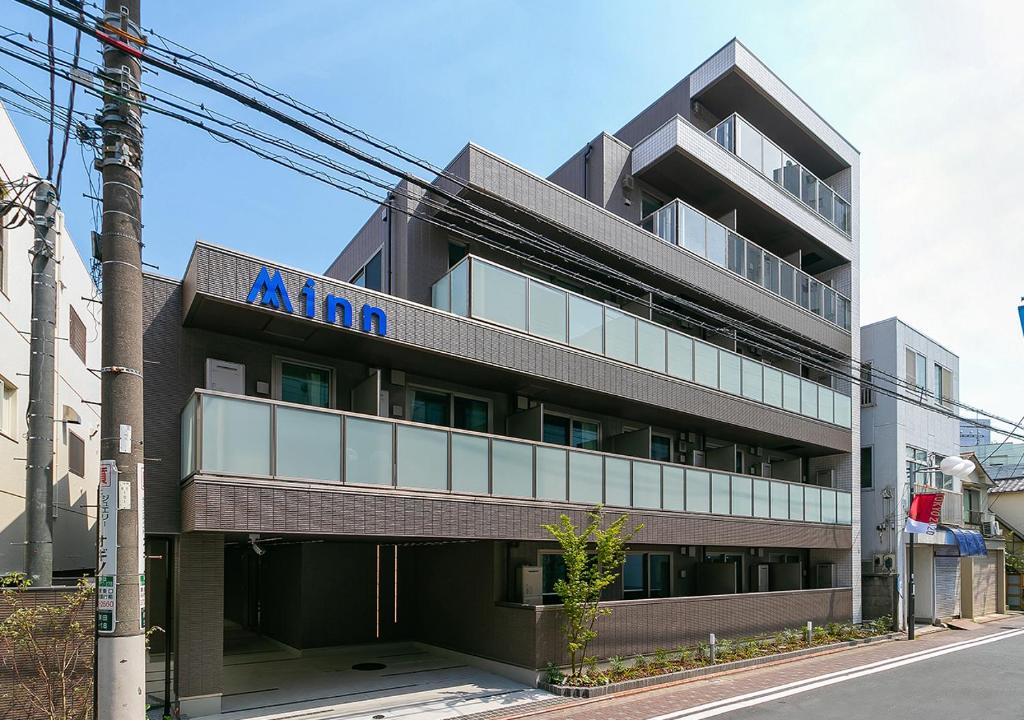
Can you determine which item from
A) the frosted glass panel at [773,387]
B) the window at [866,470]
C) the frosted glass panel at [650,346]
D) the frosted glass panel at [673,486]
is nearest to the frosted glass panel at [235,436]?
the frosted glass panel at [650,346]

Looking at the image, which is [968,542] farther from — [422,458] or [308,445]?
[308,445]

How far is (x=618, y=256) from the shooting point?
1748cm

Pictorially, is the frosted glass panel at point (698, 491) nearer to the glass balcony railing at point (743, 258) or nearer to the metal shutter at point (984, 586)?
the glass balcony railing at point (743, 258)

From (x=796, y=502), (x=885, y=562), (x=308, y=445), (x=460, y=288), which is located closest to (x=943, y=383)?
(x=885, y=562)

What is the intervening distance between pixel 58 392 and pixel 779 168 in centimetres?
2054

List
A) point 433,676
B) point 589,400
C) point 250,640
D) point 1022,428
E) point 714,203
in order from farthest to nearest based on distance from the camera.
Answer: point 1022,428
point 714,203
point 250,640
point 589,400
point 433,676

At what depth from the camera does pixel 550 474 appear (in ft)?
46.9

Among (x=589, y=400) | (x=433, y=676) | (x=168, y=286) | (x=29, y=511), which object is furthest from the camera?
(x=589, y=400)

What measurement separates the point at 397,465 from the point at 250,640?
31.7 feet

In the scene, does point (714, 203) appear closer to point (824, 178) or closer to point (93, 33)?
point (824, 178)

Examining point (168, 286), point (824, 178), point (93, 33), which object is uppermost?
point (824, 178)

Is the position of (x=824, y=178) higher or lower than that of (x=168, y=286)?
higher

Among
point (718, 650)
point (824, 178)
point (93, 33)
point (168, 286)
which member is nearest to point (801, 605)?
point (718, 650)

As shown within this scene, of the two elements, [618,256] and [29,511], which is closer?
[29,511]
